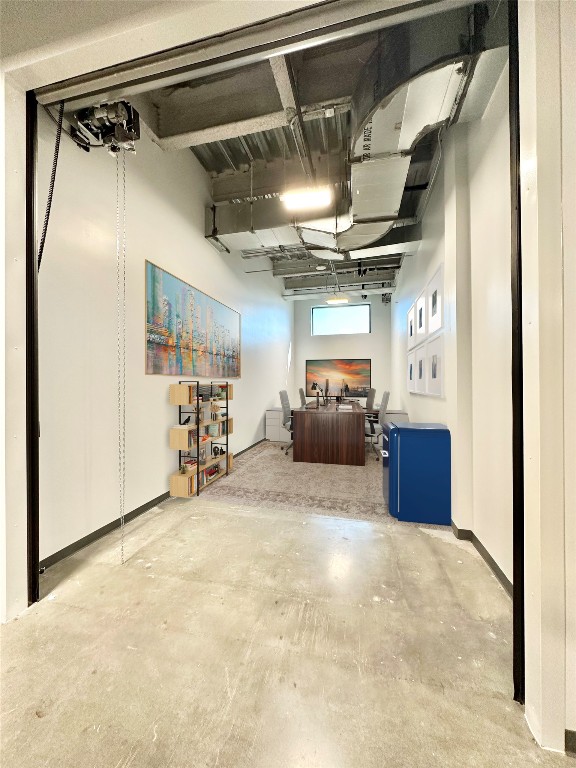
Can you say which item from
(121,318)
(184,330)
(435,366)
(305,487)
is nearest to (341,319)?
(435,366)

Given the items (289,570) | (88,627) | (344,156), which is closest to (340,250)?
(344,156)

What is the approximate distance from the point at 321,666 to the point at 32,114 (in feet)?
10.8

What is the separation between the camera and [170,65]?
1485 millimetres

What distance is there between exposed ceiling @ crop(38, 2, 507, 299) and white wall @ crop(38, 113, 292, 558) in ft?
1.41

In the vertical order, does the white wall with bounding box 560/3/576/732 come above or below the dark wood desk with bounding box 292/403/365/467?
above

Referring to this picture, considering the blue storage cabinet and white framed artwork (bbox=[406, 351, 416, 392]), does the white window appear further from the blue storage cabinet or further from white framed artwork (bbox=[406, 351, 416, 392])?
the blue storage cabinet

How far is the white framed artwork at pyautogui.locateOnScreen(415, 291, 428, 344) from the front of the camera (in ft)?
12.4

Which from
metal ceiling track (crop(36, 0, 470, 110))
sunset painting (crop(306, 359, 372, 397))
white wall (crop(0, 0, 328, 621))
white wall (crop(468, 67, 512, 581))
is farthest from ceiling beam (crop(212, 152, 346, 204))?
sunset painting (crop(306, 359, 372, 397))

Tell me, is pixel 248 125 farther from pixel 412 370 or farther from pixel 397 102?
pixel 412 370

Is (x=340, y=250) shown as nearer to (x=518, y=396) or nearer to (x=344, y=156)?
(x=344, y=156)

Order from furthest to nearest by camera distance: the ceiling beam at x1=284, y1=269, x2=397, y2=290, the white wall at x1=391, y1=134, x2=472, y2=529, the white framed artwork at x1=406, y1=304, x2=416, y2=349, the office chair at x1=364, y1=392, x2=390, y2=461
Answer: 1. the ceiling beam at x1=284, y1=269, x2=397, y2=290
2. the office chair at x1=364, y1=392, x2=390, y2=461
3. the white framed artwork at x1=406, y1=304, x2=416, y2=349
4. the white wall at x1=391, y1=134, x2=472, y2=529

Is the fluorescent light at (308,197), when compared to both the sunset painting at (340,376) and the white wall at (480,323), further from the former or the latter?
the sunset painting at (340,376)

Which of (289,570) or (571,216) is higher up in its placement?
(571,216)

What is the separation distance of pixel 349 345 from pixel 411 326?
13.1 ft
